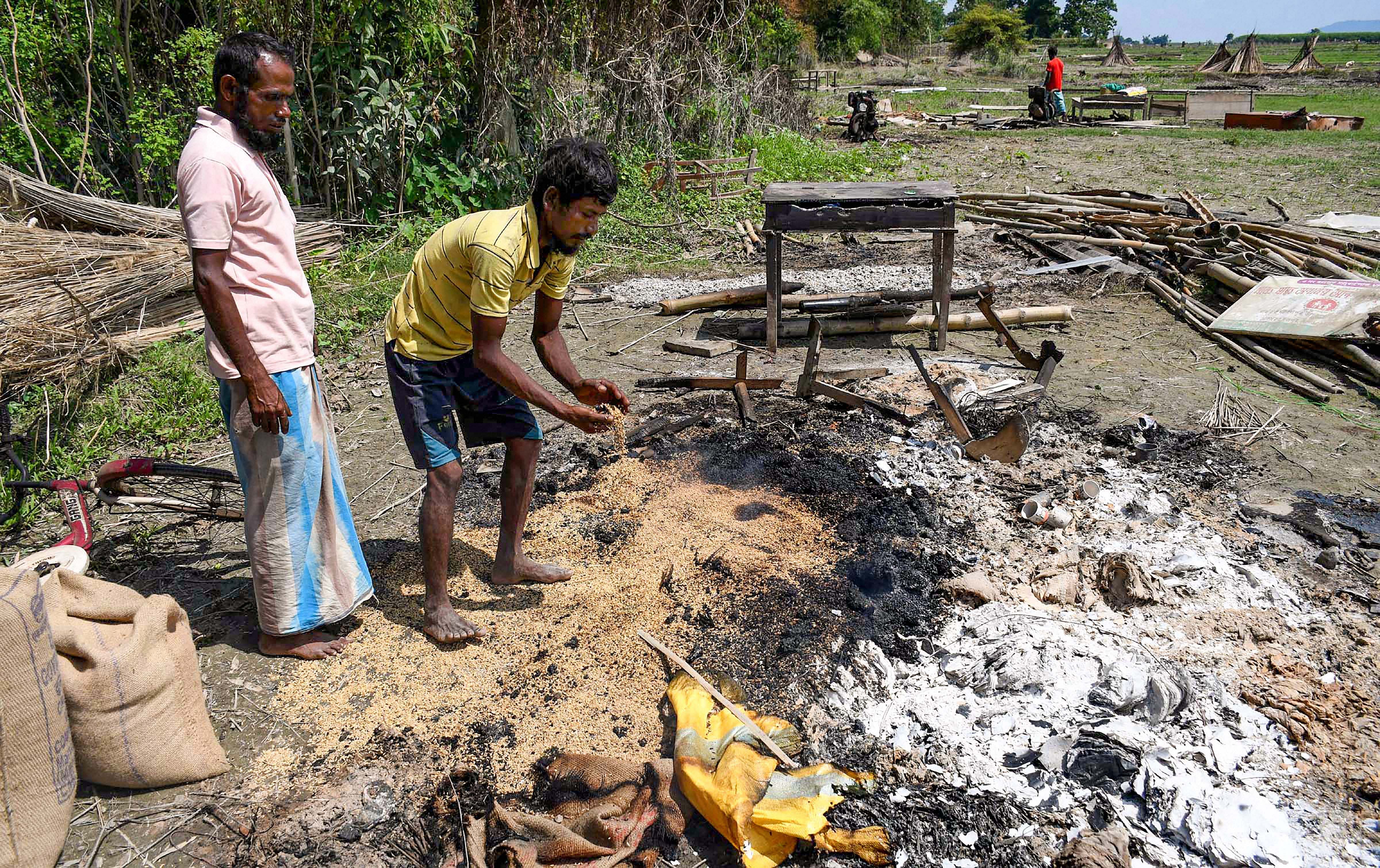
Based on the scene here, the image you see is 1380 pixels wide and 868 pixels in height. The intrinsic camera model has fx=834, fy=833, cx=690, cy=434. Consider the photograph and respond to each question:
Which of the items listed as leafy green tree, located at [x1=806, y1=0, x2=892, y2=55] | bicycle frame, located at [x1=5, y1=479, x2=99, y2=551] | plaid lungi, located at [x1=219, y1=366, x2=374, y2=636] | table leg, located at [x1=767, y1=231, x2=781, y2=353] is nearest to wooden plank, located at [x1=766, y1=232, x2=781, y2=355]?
table leg, located at [x1=767, y1=231, x2=781, y2=353]

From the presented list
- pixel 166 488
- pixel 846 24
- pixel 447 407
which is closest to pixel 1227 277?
pixel 447 407

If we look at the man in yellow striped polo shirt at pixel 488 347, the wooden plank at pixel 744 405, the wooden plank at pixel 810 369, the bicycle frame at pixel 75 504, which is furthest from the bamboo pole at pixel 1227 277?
the bicycle frame at pixel 75 504

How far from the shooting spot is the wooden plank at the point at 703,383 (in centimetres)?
571

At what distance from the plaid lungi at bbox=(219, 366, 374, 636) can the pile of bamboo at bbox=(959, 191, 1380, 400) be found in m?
6.05

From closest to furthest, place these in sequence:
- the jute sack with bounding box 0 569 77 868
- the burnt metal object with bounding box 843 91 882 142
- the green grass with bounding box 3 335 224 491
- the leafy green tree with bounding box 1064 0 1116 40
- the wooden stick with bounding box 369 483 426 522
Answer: the jute sack with bounding box 0 569 77 868
the wooden stick with bounding box 369 483 426 522
the green grass with bounding box 3 335 224 491
the burnt metal object with bounding box 843 91 882 142
the leafy green tree with bounding box 1064 0 1116 40

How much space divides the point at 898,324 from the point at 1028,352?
1.10 meters

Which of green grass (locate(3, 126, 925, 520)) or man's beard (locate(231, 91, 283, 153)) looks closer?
man's beard (locate(231, 91, 283, 153))

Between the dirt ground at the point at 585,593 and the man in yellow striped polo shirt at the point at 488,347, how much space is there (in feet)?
1.22

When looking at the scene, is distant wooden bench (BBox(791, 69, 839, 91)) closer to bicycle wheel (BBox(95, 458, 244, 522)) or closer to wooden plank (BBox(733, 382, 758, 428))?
wooden plank (BBox(733, 382, 758, 428))

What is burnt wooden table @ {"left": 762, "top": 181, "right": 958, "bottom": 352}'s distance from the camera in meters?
6.52

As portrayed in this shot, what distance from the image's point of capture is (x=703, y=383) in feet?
19.1

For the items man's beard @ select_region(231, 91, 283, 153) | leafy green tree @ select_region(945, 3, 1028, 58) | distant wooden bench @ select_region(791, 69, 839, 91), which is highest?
leafy green tree @ select_region(945, 3, 1028, 58)

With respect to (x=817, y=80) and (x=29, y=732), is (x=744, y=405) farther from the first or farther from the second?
(x=817, y=80)

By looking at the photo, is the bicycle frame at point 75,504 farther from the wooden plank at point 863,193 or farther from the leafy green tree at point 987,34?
the leafy green tree at point 987,34
